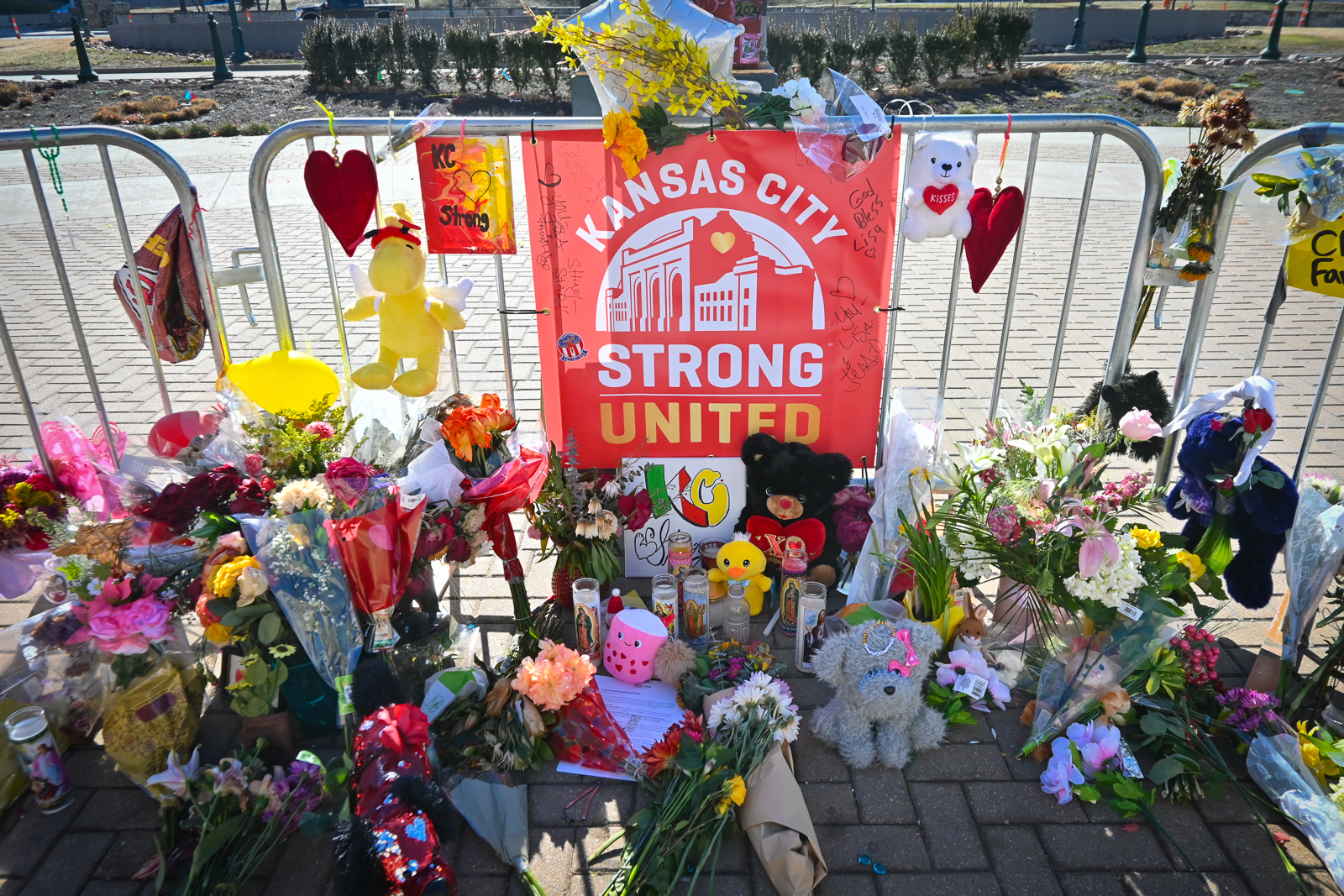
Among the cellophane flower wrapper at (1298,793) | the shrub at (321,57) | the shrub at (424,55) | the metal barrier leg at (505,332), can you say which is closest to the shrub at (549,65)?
the shrub at (424,55)

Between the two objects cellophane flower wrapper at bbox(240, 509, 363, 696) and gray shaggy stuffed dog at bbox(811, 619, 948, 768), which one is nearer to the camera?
cellophane flower wrapper at bbox(240, 509, 363, 696)

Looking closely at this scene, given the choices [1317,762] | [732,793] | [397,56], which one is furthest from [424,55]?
[1317,762]

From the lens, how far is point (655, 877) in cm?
240

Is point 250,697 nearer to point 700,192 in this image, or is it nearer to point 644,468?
point 644,468

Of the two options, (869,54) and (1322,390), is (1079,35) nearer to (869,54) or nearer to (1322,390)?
(869,54)

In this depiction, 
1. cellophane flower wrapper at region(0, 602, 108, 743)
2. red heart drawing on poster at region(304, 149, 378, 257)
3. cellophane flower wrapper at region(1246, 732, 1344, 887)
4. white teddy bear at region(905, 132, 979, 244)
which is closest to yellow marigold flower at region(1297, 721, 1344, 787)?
cellophane flower wrapper at region(1246, 732, 1344, 887)

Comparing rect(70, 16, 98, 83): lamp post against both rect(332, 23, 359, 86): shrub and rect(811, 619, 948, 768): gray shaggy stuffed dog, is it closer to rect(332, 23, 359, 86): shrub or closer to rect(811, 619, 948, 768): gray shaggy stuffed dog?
rect(332, 23, 359, 86): shrub

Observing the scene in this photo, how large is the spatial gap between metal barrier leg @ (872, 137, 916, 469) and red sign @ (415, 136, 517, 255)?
5.14 feet

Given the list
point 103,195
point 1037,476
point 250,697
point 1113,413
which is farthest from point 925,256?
point 103,195

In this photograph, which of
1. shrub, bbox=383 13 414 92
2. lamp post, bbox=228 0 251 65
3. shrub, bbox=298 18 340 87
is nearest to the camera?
shrub, bbox=298 18 340 87

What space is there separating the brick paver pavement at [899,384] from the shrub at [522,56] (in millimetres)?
7522

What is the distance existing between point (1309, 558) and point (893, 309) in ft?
5.71

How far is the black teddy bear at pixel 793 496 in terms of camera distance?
11.5ft

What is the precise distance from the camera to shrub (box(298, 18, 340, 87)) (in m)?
19.6
